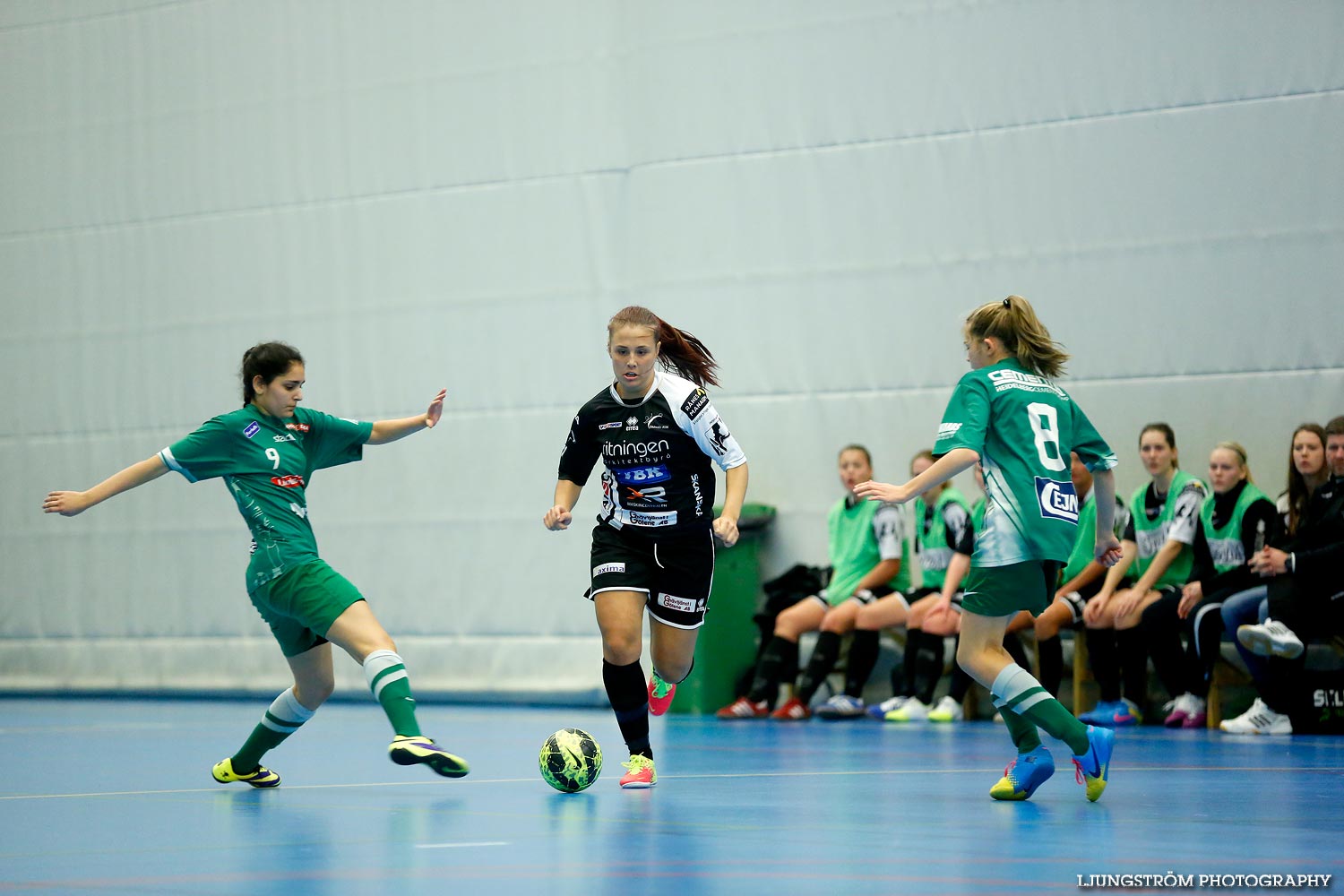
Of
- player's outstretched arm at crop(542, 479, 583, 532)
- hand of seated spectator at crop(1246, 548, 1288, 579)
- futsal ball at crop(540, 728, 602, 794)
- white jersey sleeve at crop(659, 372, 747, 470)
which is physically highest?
white jersey sleeve at crop(659, 372, 747, 470)

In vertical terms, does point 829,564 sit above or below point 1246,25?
below

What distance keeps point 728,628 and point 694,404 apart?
4936mm

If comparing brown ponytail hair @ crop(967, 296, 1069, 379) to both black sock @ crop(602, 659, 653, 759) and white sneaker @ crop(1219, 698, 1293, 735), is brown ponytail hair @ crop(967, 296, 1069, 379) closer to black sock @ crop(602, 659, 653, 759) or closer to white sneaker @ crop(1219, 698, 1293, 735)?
black sock @ crop(602, 659, 653, 759)

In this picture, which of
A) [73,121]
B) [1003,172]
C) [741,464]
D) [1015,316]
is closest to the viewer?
[1015,316]

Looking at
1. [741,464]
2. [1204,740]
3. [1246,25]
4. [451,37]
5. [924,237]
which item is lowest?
[1204,740]

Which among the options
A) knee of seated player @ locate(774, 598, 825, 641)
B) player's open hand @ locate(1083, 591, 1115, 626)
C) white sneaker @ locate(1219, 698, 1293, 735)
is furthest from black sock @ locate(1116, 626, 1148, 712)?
knee of seated player @ locate(774, 598, 825, 641)

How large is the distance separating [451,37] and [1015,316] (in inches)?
325

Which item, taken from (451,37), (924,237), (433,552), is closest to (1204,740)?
(924,237)

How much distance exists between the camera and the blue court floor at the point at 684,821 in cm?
397

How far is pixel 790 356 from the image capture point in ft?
37.9

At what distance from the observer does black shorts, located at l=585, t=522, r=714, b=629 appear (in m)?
6.15

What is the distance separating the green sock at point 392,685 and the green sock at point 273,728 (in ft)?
1.46

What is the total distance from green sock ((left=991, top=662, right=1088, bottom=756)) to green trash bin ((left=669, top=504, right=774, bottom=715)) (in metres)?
5.27

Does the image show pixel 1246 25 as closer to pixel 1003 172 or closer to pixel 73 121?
pixel 1003 172
